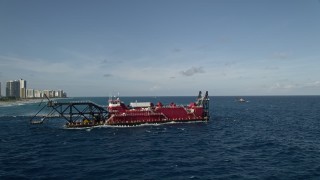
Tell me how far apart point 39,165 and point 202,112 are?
7320cm

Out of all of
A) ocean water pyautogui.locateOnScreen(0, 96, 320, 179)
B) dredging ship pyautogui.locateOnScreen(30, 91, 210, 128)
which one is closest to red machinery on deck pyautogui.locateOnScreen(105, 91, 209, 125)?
dredging ship pyautogui.locateOnScreen(30, 91, 210, 128)

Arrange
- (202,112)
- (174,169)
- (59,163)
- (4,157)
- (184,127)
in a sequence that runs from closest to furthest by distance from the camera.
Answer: (174,169) → (59,163) → (4,157) → (184,127) → (202,112)

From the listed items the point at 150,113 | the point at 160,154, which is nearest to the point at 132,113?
the point at 150,113

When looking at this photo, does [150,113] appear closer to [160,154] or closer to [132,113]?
[132,113]

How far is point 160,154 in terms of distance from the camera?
60.1 m

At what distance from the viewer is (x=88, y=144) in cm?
7038

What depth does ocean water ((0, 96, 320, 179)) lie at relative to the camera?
4647 centimetres

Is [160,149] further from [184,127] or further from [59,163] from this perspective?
[184,127]

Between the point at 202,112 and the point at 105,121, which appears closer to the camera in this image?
the point at 105,121

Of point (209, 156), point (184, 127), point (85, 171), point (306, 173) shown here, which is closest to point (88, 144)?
point (85, 171)

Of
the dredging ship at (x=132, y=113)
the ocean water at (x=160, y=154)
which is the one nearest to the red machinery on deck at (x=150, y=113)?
the dredging ship at (x=132, y=113)

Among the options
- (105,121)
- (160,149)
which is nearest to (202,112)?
(105,121)

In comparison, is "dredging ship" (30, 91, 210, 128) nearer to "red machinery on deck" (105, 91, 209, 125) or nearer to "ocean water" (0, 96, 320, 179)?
"red machinery on deck" (105, 91, 209, 125)

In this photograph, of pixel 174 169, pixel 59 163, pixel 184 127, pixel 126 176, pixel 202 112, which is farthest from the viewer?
pixel 202 112
